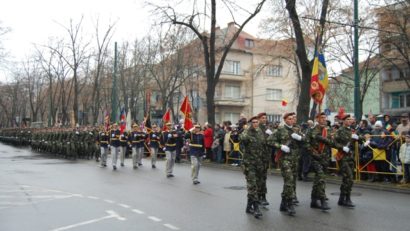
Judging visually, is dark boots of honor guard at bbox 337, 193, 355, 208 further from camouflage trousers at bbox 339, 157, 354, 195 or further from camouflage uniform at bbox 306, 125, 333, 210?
camouflage uniform at bbox 306, 125, 333, 210

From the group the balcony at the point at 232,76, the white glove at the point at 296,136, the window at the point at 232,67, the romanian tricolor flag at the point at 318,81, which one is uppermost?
the window at the point at 232,67

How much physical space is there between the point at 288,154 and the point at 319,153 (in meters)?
0.92

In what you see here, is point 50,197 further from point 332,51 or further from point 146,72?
point 146,72

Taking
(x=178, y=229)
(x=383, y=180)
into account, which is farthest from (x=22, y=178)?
(x=383, y=180)

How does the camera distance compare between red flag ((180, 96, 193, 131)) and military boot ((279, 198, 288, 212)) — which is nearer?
military boot ((279, 198, 288, 212))

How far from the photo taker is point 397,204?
10500 millimetres


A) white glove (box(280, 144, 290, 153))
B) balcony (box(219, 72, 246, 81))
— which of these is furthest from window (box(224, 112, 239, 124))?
white glove (box(280, 144, 290, 153))

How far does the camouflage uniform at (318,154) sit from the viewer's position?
379 inches

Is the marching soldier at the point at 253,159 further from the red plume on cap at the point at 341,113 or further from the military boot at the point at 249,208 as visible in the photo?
the red plume on cap at the point at 341,113

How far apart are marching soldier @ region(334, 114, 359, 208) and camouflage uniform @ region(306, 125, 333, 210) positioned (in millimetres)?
257

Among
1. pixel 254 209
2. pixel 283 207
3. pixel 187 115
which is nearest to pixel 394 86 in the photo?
pixel 187 115

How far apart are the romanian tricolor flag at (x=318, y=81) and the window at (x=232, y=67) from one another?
128 feet

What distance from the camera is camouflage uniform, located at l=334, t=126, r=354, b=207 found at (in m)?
9.80

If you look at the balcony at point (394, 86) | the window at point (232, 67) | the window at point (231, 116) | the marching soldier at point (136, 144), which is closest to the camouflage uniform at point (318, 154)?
the marching soldier at point (136, 144)
